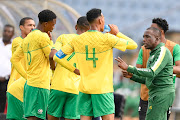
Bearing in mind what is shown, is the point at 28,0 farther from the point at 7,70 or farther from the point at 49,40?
the point at 49,40

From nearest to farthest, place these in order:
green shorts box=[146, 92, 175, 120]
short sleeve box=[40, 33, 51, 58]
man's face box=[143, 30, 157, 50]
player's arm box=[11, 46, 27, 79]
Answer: green shorts box=[146, 92, 175, 120] → man's face box=[143, 30, 157, 50] → short sleeve box=[40, 33, 51, 58] → player's arm box=[11, 46, 27, 79]

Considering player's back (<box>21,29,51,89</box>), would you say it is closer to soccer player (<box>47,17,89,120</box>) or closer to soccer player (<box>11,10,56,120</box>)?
soccer player (<box>11,10,56,120</box>)

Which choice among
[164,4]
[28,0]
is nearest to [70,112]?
[28,0]

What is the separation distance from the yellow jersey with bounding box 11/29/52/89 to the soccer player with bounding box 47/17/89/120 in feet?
0.56

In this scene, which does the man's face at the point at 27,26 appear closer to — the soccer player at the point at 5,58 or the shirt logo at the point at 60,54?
the shirt logo at the point at 60,54

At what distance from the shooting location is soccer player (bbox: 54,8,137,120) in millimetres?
7527

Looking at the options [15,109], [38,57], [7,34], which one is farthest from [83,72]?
[7,34]

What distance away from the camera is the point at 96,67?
7.58m

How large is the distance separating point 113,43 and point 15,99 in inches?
109

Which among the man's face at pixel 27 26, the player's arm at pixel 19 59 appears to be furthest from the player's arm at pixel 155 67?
the man's face at pixel 27 26

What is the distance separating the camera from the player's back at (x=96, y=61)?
7.53 metres

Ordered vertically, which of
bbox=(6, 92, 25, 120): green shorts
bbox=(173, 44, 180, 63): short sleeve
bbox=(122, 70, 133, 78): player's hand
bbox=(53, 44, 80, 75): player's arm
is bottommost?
bbox=(6, 92, 25, 120): green shorts

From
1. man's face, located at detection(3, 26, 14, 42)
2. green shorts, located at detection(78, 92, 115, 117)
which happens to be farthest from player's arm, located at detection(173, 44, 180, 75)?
man's face, located at detection(3, 26, 14, 42)

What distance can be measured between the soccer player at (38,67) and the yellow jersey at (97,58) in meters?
1.03
